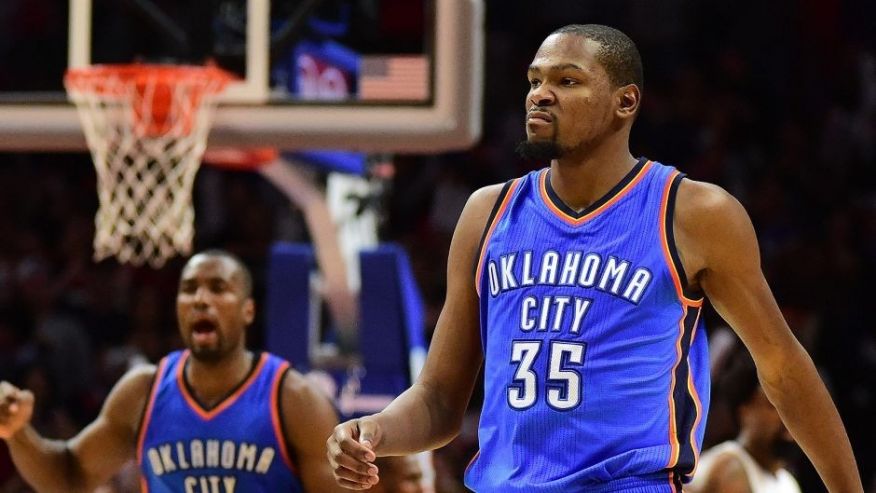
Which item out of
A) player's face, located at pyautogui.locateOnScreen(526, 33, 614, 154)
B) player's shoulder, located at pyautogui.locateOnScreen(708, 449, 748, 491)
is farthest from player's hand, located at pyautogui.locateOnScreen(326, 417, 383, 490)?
player's shoulder, located at pyautogui.locateOnScreen(708, 449, 748, 491)

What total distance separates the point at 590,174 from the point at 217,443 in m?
2.54

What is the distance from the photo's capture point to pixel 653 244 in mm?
3105

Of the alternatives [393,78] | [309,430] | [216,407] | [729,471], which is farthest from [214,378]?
[729,471]

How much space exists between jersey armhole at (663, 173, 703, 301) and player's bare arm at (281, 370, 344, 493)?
93.8 inches

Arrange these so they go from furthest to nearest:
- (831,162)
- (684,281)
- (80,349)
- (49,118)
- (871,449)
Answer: (831,162)
(80,349)
(871,449)
(49,118)
(684,281)

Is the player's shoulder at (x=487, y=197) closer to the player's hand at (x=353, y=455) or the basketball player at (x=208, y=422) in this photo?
the player's hand at (x=353, y=455)

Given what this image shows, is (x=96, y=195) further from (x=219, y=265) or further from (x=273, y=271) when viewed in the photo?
(x=219, y=265)

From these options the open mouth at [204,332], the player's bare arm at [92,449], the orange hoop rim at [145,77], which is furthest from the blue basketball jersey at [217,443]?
the orange hoop rim at [145,77]

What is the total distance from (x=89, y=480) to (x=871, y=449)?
18.9ft

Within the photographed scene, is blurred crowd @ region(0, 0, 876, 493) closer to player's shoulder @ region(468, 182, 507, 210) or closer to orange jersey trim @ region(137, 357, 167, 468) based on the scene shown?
orange jersey trim @ region(137, 357, 167, 468)

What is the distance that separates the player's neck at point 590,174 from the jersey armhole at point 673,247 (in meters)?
0.13

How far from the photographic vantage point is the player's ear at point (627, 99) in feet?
10.5

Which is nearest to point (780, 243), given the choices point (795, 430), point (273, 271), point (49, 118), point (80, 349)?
point (273, 271)

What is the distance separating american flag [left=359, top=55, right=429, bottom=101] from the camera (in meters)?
6.57
